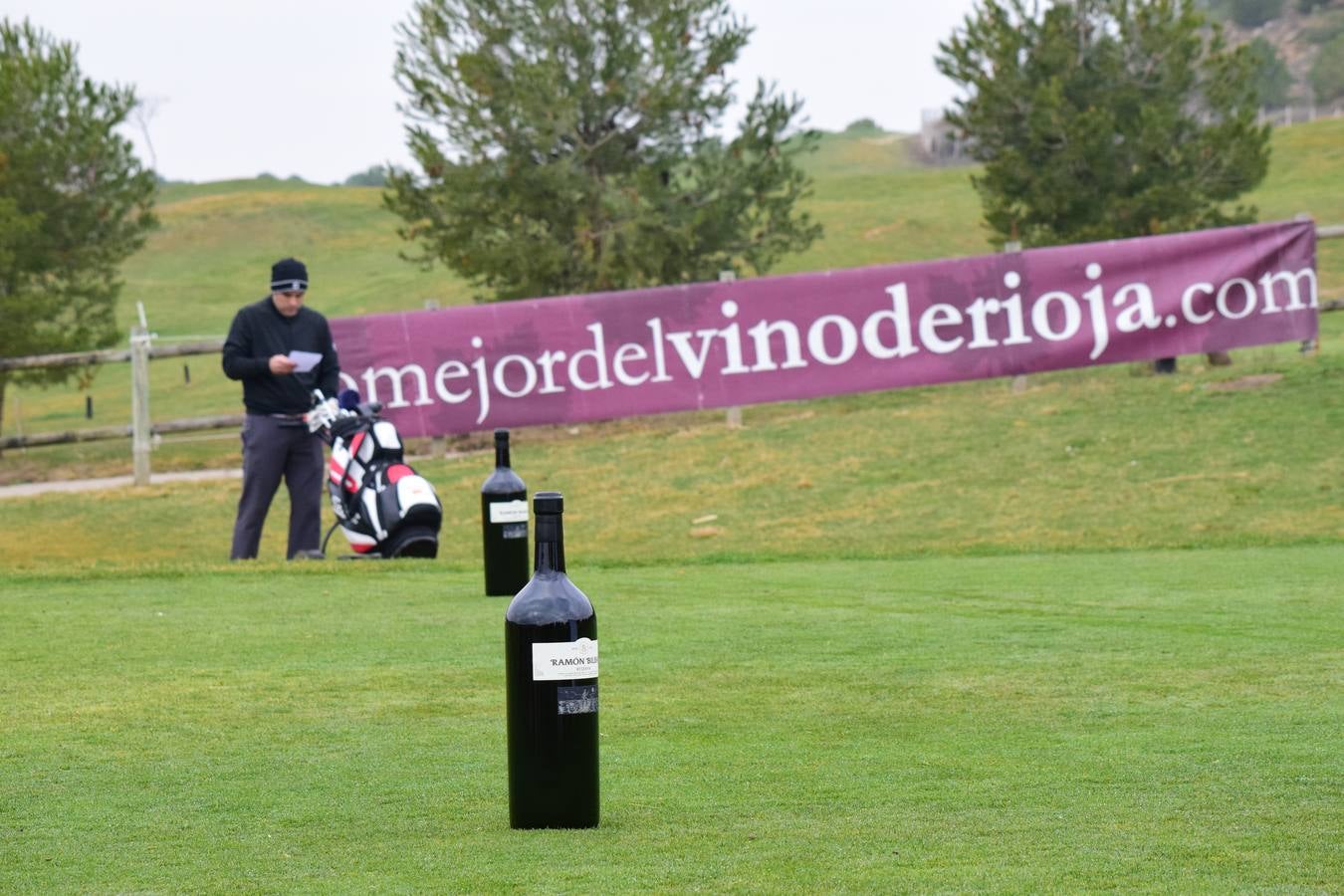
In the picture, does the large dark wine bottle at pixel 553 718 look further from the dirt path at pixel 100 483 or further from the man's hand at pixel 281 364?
the dirt path at pixel 100 483

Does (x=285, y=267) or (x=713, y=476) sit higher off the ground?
(x=285, y=267)

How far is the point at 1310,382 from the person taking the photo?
21.3m

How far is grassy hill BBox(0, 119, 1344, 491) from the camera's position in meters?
41.2

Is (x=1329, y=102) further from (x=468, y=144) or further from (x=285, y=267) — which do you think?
(x=285, y=267)

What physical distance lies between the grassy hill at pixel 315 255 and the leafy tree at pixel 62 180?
239 centimetres

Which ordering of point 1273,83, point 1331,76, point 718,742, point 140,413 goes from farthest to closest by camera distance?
point 1273,83, point 1331,76, point 140,413, point 718,742

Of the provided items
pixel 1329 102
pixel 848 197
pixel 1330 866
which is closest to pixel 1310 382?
pixel 1330 866

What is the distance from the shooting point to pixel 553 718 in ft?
15.4

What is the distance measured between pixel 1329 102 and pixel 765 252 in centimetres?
13460

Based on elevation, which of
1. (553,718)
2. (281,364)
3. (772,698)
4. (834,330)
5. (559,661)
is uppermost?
(834,330)

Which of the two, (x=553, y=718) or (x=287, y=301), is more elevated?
(x=287, y=301)

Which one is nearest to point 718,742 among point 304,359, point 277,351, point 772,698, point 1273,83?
point 772,698

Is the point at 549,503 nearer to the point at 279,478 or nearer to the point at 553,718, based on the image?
the point at 553,718

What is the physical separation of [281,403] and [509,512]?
423 cm
